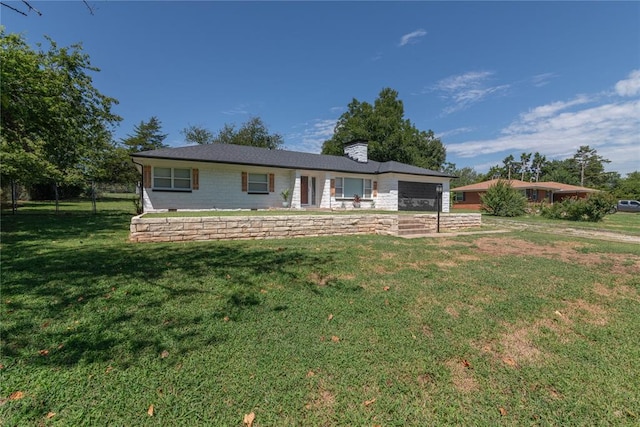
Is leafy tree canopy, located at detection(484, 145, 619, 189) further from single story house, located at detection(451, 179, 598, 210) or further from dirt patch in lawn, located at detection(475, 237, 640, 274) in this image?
dirt patch in lawn, located at detection(475, 237, 640, 274)

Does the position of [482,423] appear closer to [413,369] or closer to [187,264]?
[413,369]

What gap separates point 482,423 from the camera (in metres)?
2.14

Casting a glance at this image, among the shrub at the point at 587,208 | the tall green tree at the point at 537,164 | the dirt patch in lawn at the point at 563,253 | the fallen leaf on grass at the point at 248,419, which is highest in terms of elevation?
the tall green tree at the point at 537,164

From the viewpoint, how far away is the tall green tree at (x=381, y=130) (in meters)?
34.4

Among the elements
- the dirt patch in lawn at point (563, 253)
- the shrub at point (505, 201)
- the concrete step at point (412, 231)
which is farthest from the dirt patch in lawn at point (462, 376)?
the shrub at point (505, 201)

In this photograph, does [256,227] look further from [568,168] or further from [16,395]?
[568,168]

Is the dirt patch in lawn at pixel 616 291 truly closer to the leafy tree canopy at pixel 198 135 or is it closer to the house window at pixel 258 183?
the house window at pixel 258 183

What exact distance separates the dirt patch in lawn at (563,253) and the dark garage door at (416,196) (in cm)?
1016

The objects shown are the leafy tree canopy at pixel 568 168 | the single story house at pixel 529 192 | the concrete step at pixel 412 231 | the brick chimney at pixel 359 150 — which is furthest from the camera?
the leafy tree canopy at pixel 568 168

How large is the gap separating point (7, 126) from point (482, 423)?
17030 millimetres

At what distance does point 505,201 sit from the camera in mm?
21781

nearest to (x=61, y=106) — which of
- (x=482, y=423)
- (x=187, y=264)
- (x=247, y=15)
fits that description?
(x=247, y=15)

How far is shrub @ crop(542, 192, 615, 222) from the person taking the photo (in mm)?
17578

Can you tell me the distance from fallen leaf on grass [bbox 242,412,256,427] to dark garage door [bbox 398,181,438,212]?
58.6ft
